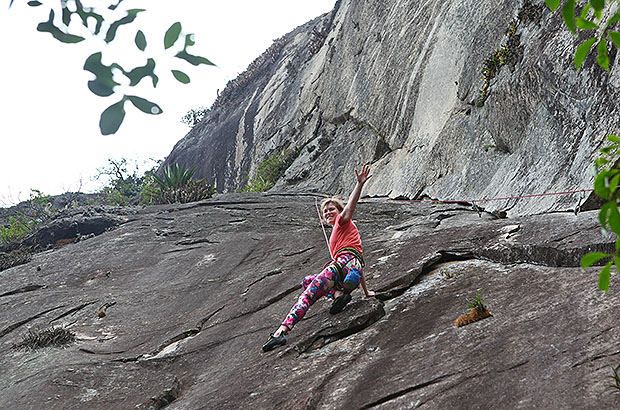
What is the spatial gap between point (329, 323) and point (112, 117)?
4260 millimetres

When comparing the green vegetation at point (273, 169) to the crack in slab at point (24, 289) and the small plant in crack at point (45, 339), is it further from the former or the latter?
the small plant in crack at point (45, 339)

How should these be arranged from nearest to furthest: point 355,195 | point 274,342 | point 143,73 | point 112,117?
1. point 112,117
2. point 143,73
3. point 274,342
4. point 355,195

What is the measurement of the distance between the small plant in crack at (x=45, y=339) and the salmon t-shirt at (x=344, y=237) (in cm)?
449

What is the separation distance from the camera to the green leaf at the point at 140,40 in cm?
185

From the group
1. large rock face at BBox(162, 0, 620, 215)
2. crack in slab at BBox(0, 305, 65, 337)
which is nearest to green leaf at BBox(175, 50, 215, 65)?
large rock face at BBox(162, 0, 620, 215)

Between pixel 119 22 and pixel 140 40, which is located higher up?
pixel 119 22

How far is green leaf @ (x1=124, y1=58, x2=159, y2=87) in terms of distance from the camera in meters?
1.82

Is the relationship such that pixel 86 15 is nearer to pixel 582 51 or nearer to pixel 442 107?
pixel 582 51

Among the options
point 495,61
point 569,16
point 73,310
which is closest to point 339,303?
point 569,16

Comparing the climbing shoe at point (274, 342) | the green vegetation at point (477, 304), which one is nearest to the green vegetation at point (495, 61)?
the green vegetation at point (477, 304)

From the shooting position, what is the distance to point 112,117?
1704 millimetres

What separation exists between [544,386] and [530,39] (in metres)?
8.53

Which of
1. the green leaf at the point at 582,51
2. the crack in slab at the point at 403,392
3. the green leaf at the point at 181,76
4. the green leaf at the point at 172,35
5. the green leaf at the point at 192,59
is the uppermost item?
the green leaf at the point at 172,35

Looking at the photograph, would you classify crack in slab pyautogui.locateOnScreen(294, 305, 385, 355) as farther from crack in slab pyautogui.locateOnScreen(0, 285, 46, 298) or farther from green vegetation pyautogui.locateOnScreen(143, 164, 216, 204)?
green vegetation pyautogui.locateOnScreen(143, 164, 216, 204)
